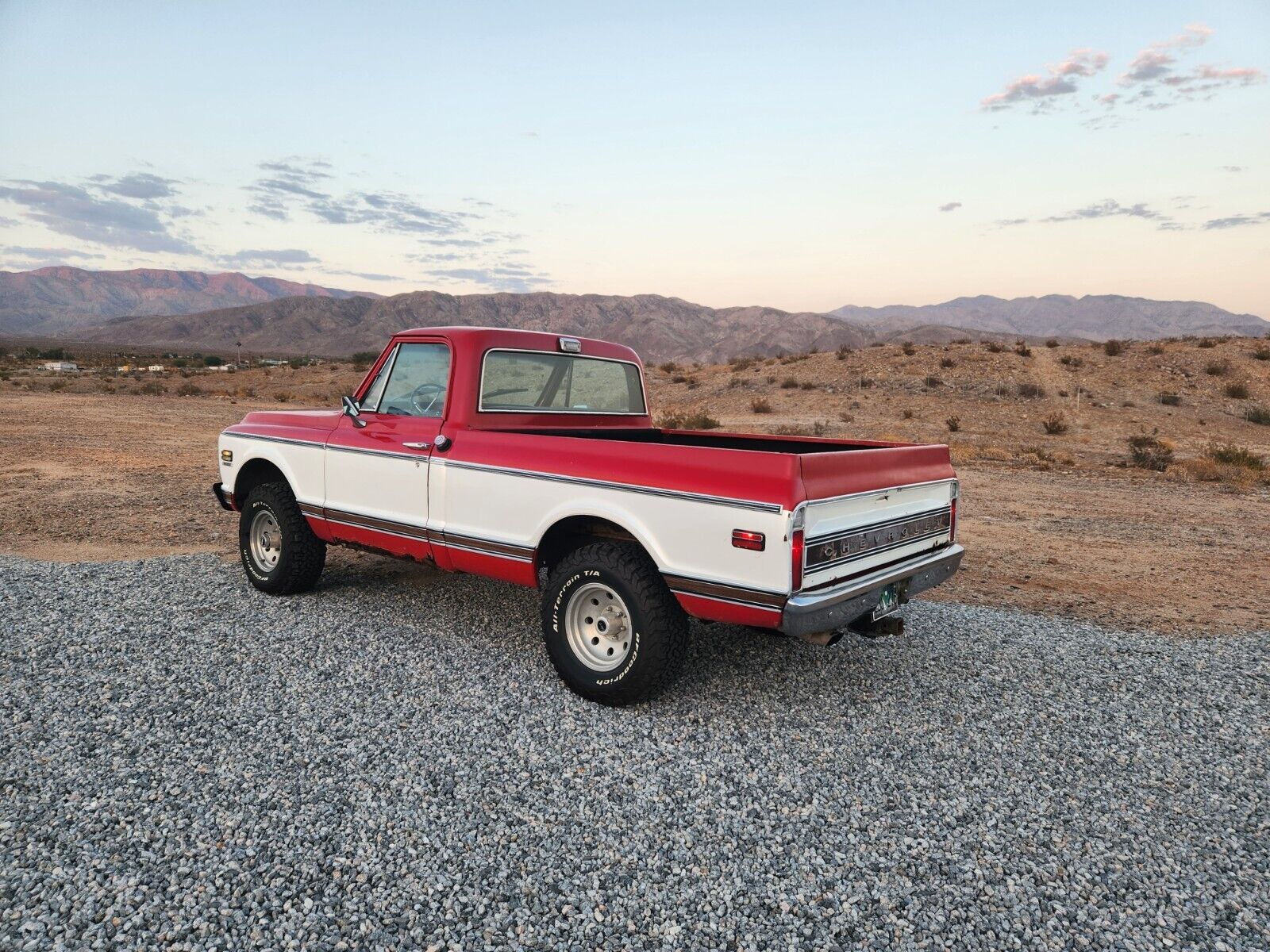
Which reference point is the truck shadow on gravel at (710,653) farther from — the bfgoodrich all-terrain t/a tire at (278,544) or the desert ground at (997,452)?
the desert ground at (997,452)

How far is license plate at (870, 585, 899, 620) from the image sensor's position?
4.15m

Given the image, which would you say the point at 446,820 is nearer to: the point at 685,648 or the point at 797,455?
the point at 685,648

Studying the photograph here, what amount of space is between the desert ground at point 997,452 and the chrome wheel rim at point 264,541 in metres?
1.10

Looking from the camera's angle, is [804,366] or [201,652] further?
[804,366]

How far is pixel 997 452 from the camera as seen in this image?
17.9 metres

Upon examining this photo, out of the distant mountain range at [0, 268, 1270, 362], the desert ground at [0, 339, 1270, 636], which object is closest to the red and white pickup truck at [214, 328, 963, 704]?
the desert ground at [0, 339, 1270, 636]

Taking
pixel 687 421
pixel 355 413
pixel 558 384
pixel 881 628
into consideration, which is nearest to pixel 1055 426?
pixel 687 421

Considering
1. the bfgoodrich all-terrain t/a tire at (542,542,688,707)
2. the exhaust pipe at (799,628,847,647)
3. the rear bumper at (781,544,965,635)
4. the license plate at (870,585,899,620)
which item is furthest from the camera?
the license plate at (870,585,899,620)

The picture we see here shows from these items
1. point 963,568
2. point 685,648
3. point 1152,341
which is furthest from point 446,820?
point 1152,341

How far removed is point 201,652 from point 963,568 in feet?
22.6

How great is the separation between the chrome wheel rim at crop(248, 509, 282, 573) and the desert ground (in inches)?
43.5

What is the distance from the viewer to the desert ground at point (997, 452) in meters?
7.75

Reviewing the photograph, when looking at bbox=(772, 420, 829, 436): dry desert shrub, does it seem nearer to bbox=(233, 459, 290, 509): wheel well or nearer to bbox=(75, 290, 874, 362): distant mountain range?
bbox=(233, 459, 290, 509): wheel well

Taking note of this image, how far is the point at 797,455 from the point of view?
11.9ft
